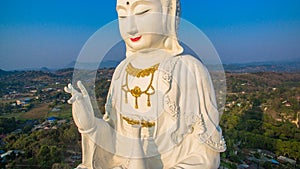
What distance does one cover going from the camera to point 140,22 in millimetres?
2172

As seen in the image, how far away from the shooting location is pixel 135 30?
7.20 ft

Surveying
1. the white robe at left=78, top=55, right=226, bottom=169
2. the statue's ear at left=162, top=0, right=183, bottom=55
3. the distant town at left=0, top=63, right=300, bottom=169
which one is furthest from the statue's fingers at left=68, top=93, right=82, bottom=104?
the distant town at left=0, top=63, right=300, bottom=169

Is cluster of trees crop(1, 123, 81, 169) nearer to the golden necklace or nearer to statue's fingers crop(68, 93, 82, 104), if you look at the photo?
the golden necklace

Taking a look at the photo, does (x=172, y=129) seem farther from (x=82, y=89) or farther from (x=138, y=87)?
(x=82, y=89)

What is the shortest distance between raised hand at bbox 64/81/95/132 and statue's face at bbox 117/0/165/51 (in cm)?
55

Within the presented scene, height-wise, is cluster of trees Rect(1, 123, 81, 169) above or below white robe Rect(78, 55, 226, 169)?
below

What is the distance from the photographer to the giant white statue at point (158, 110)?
81.6 inches

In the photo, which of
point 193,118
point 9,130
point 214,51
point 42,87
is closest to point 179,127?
point 193,118

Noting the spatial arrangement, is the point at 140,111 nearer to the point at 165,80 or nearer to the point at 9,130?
the point at 165,80

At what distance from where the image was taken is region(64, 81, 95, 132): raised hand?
1.89 metres

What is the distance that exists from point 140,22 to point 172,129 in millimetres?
803

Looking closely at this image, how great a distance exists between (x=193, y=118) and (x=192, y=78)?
30cm

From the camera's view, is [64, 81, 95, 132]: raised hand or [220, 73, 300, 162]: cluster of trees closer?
[64, 81, 95, 132]: raised hand

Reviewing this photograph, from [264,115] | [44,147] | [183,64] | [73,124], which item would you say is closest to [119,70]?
[183,64]
